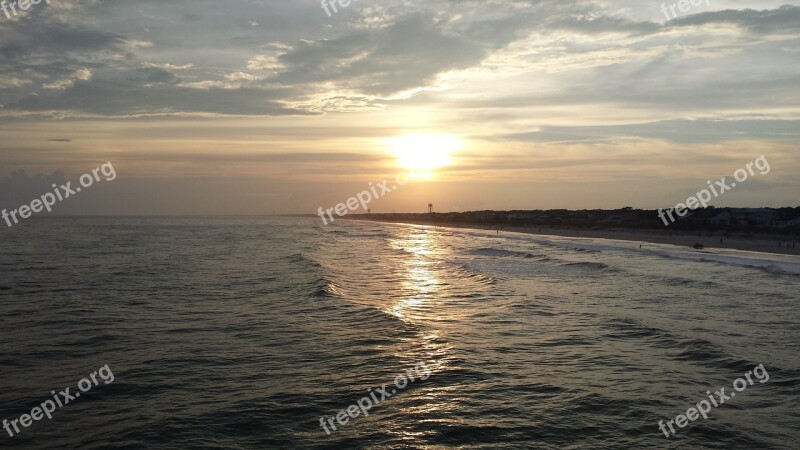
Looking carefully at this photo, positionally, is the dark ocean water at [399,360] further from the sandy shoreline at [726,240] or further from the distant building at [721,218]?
the distant building at [721,218]

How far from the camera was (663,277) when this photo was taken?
127ft

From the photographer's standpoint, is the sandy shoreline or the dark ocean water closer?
the dark ocean water

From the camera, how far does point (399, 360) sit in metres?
17.0

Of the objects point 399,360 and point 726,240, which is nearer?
point 399,360

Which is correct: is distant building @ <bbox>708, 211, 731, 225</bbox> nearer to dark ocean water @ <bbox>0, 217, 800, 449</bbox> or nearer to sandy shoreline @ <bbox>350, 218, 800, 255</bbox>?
sandy shoreline @ <bbox>350, 218, 800, 255</bbox>

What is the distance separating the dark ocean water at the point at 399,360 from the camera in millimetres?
11594

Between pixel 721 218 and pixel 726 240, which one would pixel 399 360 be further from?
pixel 721 218

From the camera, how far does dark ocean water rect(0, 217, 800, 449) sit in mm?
11594

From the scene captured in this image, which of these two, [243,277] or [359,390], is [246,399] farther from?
[243,277]

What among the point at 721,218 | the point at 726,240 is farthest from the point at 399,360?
the point at 721,218

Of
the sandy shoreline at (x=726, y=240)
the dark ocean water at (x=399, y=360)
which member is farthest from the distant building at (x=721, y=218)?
the dark ocean water at (x=399, y=360)

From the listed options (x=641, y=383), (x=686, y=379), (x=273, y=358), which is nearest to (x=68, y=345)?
(x=273, y=358)

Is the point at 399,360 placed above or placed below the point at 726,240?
below

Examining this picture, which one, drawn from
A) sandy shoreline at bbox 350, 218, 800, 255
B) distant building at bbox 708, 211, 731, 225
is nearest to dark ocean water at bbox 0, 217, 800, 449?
sandy shoreline at bbox 350, 218, 800, 255
